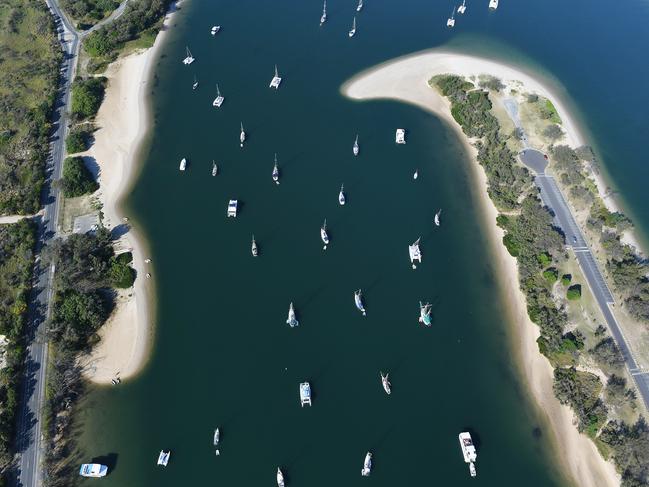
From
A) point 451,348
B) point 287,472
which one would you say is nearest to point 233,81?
point 451,348

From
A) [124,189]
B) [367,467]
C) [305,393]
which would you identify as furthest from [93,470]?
[124,189]

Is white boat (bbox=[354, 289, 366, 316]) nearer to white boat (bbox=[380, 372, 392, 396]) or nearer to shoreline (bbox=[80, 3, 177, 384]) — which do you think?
white boat (bbox=[380, 372, 392, 396])

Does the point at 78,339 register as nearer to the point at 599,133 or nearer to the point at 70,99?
the point at 70,99

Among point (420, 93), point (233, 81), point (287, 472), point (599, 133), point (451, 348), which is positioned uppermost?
point (233, 81)

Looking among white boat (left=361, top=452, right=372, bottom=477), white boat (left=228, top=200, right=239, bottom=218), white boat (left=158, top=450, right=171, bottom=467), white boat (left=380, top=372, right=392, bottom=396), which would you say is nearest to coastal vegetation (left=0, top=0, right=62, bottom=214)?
white boat (left=228, top=200, right=239, bottom=218)

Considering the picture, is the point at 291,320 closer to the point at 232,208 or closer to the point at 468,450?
the point at 232,208

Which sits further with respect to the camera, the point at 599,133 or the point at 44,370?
the point at 599,133
